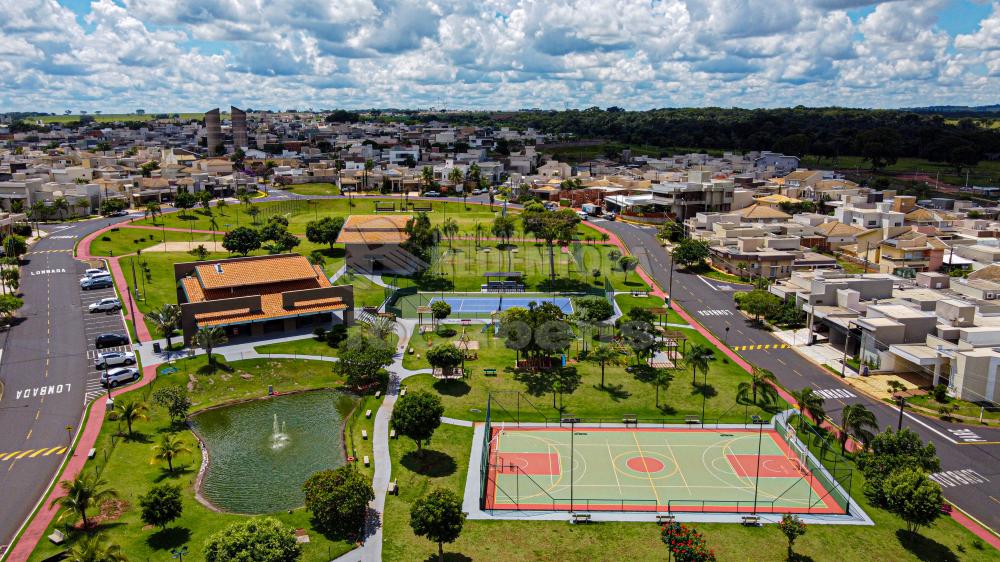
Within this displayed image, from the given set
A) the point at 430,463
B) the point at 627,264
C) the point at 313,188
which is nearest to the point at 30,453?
the point at 430,463

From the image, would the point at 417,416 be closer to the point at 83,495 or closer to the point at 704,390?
the point at 83,495

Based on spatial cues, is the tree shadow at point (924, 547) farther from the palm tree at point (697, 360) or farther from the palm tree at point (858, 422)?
the palm tree at point (697, 360)

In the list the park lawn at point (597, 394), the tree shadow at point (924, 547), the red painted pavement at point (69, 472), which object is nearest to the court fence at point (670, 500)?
the park lawn at point (597, 394)

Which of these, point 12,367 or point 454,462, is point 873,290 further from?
point 12,367

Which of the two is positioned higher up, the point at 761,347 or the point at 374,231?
the point at 374,231

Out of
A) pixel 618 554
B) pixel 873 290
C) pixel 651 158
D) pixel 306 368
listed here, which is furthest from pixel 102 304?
pixel 651 158

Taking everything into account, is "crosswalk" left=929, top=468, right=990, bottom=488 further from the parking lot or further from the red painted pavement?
the parking lot
